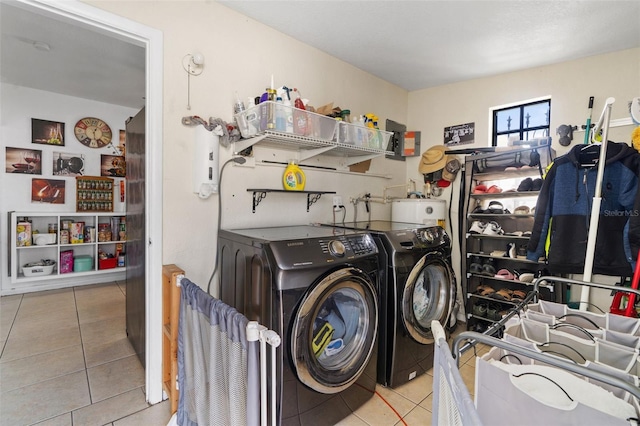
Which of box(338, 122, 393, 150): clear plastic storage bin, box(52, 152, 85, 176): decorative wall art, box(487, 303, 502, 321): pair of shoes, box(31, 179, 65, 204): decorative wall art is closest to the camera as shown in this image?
box(338, 122, 393, 150): clear plastic storage bin

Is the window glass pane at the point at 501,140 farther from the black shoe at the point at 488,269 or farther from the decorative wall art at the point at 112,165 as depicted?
the decorative wall art at the point at 112,165

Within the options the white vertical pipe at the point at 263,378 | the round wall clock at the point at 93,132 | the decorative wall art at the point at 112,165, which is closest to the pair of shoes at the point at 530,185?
→ the white vertical pipe at the point at 263,378

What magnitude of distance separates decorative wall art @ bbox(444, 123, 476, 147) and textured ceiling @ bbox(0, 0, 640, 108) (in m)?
0.50

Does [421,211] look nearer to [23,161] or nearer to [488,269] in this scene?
[488,269]

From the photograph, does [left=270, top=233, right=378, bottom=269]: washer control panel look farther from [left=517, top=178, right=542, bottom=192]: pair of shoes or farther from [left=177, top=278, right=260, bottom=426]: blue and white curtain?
[left=517, top=178, right=542, bottom=192]: pair of shoes

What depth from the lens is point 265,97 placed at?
73.2 inches

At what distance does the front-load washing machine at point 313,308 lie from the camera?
54.1 inches

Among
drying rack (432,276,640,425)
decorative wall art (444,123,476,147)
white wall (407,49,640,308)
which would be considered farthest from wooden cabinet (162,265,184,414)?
decorative wall art (444,123,476,147)

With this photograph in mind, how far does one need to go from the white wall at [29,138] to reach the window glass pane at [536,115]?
536 cm

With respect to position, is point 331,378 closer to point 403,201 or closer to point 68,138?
point 403,201

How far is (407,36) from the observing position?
7.72 feet

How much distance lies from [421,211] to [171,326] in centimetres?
236

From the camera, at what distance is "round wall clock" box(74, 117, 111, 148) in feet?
13.5

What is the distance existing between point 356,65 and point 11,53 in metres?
3.28
